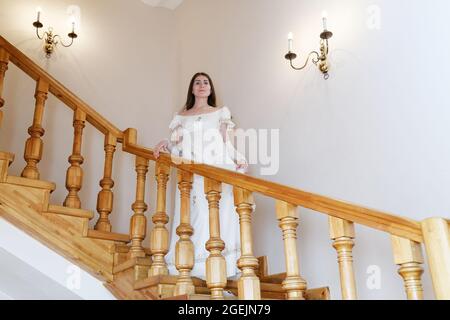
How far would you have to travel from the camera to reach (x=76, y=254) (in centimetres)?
265

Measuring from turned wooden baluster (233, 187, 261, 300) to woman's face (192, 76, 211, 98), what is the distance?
4.28ft

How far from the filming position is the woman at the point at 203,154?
260 cm

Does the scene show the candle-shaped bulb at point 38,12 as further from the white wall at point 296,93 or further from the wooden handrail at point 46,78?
the wooden handrail at point 46,78

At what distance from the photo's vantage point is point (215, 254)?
2125mm

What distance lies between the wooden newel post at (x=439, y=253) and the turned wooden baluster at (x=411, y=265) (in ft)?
0.18

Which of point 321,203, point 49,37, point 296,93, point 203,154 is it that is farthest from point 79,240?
point 49,37

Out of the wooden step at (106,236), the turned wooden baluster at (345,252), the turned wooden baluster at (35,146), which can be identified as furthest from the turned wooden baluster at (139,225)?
the turned wooden baluster at (345,252)

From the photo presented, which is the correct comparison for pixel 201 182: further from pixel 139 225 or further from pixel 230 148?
pixel 139 225

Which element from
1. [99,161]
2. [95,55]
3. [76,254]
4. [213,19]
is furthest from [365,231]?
[95,55]

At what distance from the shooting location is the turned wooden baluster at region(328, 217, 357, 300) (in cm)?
165

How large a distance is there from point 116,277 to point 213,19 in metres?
2.70

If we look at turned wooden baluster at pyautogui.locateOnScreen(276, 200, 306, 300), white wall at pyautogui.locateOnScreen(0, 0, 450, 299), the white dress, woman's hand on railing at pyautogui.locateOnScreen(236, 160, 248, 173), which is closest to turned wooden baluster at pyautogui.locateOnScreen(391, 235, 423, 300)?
turned wooden baluster at pyautogui.locateOnScreen(276, 200, 306, 300)

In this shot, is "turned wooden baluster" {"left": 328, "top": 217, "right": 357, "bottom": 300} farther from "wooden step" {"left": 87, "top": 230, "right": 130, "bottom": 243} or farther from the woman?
"wooden step" {"left": 87, "top": 230, "right": 130, "bottom": 243}
